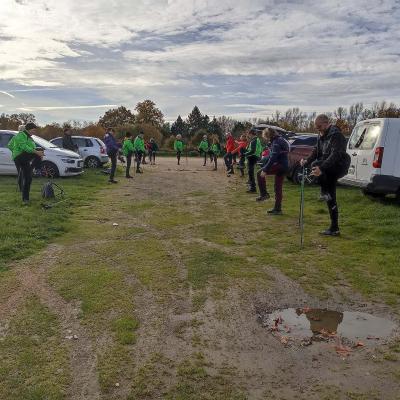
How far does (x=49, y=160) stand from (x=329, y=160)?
1133cm

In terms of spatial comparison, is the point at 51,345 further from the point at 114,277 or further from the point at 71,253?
the point at 71,253

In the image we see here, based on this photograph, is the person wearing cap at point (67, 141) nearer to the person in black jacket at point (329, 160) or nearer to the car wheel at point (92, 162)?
the car wheel at point (92, 162)

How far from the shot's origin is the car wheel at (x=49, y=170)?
51.6 feet

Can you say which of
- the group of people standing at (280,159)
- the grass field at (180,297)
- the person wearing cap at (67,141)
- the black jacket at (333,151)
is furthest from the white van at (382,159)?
the person wearing cap at (67,141)

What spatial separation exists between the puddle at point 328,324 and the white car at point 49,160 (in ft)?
42.0

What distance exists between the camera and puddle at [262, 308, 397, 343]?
13.5ft

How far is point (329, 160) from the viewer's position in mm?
7141

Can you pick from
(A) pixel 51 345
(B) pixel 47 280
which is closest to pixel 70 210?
(B) pixel 47 280

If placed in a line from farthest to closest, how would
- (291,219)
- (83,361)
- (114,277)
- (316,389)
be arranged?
1. (291,219)
2. (114,277)
3. (83,361)
4. (316,389)

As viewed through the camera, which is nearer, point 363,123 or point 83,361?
point 83,361

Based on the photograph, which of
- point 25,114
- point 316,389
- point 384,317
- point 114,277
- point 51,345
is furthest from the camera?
point 25,114

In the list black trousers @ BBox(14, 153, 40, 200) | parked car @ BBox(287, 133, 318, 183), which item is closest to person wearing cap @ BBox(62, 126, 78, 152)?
black trousers @ BBox(14, 153, 40, 200)

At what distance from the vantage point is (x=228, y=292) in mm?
5109

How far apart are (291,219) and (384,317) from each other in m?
4.71
